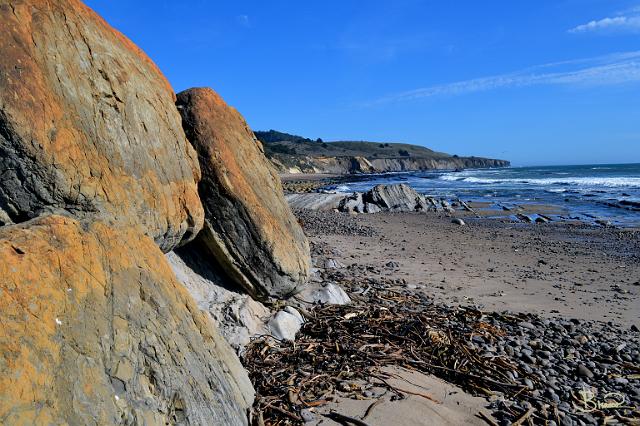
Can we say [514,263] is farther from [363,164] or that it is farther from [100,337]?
[363,164]

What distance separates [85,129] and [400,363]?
3659mm

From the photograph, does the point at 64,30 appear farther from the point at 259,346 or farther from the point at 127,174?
the point at 259,346

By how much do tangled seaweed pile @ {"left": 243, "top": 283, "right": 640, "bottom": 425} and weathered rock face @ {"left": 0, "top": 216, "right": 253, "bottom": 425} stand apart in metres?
0.67

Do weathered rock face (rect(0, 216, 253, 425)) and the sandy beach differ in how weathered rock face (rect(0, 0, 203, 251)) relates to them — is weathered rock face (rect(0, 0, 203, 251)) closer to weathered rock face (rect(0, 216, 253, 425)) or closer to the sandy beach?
weathered rock face (rect(0, 216, 253, 425))

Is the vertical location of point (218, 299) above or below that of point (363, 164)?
below

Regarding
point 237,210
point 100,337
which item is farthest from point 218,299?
point 100,337

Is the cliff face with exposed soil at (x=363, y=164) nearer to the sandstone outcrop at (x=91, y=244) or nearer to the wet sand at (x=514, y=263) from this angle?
the wet sand at (x=514, y=263)

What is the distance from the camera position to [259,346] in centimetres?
524

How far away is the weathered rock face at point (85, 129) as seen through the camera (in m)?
3.45

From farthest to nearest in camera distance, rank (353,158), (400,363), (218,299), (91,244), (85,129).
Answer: (353,158)
(218,299)
(400,363)
(85,129)
(91,244)

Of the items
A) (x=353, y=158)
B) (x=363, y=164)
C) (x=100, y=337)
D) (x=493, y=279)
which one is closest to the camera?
(x=100, y=337)

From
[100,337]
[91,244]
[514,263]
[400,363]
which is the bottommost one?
[514,263]

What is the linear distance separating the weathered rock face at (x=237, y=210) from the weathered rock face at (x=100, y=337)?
1586 millimetres

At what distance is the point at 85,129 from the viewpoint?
3.95 metres
